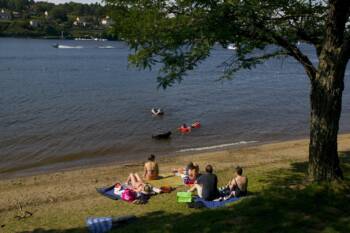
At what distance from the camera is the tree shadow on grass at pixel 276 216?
1036 centimetres

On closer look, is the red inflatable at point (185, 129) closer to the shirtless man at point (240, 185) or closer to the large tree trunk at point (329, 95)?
the shirtless man at point (240, 185)

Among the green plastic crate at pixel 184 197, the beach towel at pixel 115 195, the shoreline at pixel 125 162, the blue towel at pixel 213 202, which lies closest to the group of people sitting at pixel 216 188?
the blue towel at pixel 213 202

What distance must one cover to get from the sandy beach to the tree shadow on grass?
5.30 feet

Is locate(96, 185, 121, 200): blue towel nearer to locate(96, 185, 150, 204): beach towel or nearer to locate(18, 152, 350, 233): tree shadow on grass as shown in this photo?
locate(96, 185, 150, 204): beach towel

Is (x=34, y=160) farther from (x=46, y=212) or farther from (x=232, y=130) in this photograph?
(x=232, y=130)

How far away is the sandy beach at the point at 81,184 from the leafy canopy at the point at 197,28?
17.5ft

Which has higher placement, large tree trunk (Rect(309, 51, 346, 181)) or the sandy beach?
large tree trunk (Rect(309, 51, 346, 181))

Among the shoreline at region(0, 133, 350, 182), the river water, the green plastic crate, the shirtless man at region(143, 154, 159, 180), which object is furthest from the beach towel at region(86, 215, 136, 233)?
the shoreline at region(0, 133, 350, 182)

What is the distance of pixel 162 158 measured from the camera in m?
26.5

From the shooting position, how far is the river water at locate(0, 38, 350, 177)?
96.7 ft

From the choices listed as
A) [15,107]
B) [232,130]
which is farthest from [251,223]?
[15,107]

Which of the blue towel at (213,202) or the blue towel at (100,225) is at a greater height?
the blue towel at (213,202)

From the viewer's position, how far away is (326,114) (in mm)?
12219

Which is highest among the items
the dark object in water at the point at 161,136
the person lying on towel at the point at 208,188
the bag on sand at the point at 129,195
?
the person lying on towel at the point at 208,188
